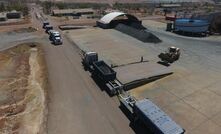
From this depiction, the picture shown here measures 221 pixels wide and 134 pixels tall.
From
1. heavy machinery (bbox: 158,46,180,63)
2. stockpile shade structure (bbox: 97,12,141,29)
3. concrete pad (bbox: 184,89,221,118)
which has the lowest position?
concrete pad (bbox: 184,89,221,118)

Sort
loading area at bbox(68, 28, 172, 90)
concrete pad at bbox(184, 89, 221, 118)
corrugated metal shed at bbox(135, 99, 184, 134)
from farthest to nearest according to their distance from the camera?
loading area at bbox(68, 28, 172, 90) → concrete pad at bbox(184, 89, 221, 118) → corrugated metal shed at bbox(135, 99, 184, 134)

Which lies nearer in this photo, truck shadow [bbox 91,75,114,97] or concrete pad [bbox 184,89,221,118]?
concrete pad [bbox 184,89,221,118]

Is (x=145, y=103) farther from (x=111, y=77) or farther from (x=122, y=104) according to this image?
(x=111, y=77)

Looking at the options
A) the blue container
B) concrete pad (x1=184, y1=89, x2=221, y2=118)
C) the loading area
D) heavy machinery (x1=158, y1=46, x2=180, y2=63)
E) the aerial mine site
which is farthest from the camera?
the blue container

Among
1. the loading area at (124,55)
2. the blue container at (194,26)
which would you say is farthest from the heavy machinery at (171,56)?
the blue container at (194,26)

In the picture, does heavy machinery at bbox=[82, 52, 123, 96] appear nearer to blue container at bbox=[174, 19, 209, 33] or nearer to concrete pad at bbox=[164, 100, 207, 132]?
concrete pad at bbox=[164, 100, 207, 132]

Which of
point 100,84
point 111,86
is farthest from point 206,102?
point 100,84

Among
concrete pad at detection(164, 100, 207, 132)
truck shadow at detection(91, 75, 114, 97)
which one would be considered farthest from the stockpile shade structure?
concrete pad at detection(164, 100, 207, 132)

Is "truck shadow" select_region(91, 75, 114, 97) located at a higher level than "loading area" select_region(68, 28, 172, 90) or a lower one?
lower
